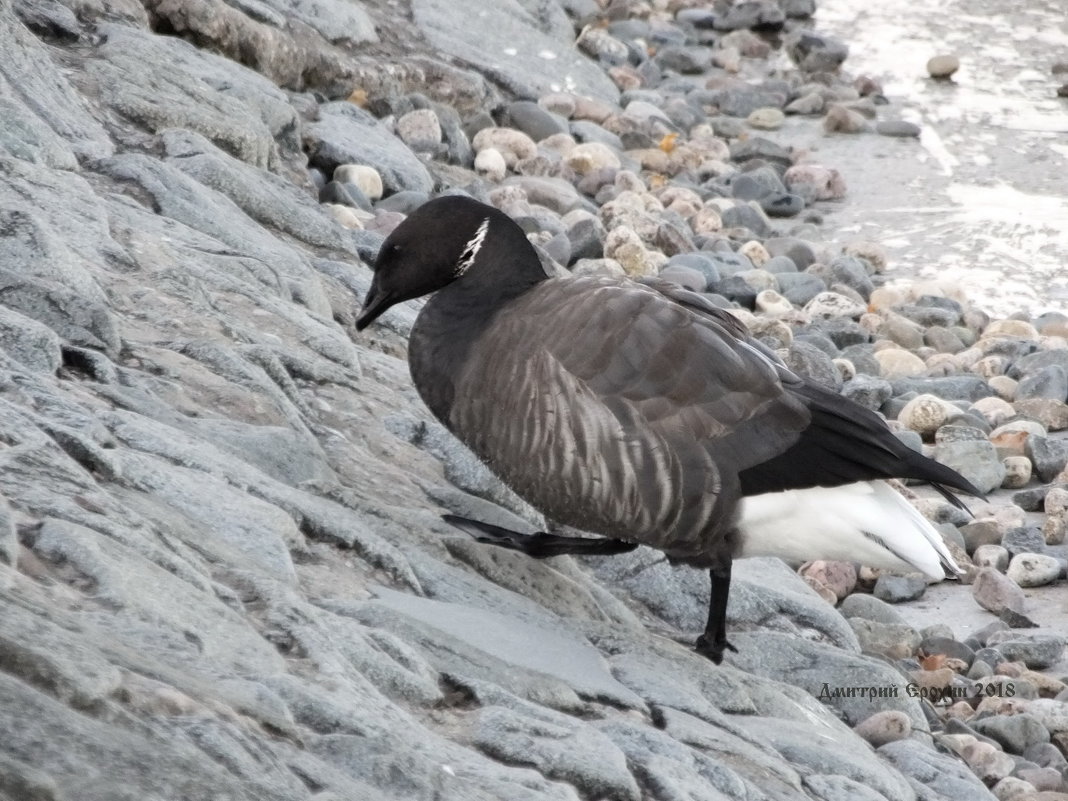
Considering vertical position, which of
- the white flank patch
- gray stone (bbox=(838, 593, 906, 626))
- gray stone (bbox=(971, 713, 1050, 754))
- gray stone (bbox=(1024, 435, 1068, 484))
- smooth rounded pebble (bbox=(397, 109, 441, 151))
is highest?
the white flank patch

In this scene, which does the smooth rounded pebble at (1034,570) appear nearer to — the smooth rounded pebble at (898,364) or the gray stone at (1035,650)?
the gray stone at (1035,650)

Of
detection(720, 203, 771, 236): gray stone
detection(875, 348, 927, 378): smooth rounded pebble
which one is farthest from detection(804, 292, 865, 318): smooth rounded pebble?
detection(720, 203, 771, 236): gray stone

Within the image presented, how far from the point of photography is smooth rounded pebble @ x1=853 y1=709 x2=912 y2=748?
16.0ft

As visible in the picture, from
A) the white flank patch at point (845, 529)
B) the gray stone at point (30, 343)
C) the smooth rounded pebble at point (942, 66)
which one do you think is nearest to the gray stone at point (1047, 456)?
the white flank patch at point (845, 529)

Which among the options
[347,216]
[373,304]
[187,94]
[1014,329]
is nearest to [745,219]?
[1014,329]

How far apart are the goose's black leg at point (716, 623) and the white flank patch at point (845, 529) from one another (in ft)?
0.49

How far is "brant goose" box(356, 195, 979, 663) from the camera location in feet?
14.0

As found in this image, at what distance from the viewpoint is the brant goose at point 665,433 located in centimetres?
427

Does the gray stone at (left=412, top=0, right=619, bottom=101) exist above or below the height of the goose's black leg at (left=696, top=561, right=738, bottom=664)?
below

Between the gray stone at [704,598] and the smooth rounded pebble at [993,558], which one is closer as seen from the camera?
the gray stone at [704,598]

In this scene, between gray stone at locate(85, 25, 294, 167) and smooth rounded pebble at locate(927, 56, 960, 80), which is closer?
gray stone at locate(85, 25, 294, 167)

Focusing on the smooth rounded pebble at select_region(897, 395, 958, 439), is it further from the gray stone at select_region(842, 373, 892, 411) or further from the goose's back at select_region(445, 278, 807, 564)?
the goose's back at select_region(445, 278, 807, 564)

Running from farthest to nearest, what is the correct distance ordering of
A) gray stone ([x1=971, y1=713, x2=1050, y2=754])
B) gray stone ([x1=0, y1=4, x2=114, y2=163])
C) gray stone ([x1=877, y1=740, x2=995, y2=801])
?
1. gray stone ([x1=0, y1=4, x2=114, y2=163])
2. gray stone ([x1=971, y1=713, x2=1050, y2=754])
3. gray stone ([x1=877, y1=740, x2=995, y2=801])

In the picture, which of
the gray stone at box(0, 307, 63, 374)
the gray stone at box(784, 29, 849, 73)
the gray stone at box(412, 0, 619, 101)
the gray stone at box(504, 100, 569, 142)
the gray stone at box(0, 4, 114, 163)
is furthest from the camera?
the gray stone at box(784, 29, 849, 73)
